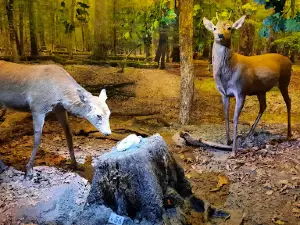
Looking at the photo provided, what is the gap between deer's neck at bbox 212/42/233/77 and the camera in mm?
5125

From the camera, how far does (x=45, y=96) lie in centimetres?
408

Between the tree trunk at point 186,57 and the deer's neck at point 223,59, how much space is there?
5.91 ft

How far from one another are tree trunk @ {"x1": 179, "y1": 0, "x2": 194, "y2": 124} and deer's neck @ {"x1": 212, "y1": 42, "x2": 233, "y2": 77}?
1.80 m

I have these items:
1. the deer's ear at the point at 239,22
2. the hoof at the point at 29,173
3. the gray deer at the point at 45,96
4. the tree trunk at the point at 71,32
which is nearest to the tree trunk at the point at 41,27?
the tree trunk at the point at 71,32

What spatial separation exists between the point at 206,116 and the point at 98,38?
4.35m

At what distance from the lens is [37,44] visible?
360 inches

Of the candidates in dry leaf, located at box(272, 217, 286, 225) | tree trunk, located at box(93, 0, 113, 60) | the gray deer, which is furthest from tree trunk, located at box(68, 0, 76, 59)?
dry leaf, located at box(272, 217, 286, 225)

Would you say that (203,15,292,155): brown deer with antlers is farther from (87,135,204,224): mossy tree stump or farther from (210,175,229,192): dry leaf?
(87,135,204,224): mossy tree stump

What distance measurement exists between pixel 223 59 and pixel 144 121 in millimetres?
2817

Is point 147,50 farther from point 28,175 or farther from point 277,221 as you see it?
point 277,221

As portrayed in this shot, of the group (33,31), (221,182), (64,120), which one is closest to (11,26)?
(33,31)

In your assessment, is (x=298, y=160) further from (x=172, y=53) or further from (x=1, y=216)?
(x=172, y=53)

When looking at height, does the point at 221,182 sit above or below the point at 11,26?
below

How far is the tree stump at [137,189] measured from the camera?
120 inches
